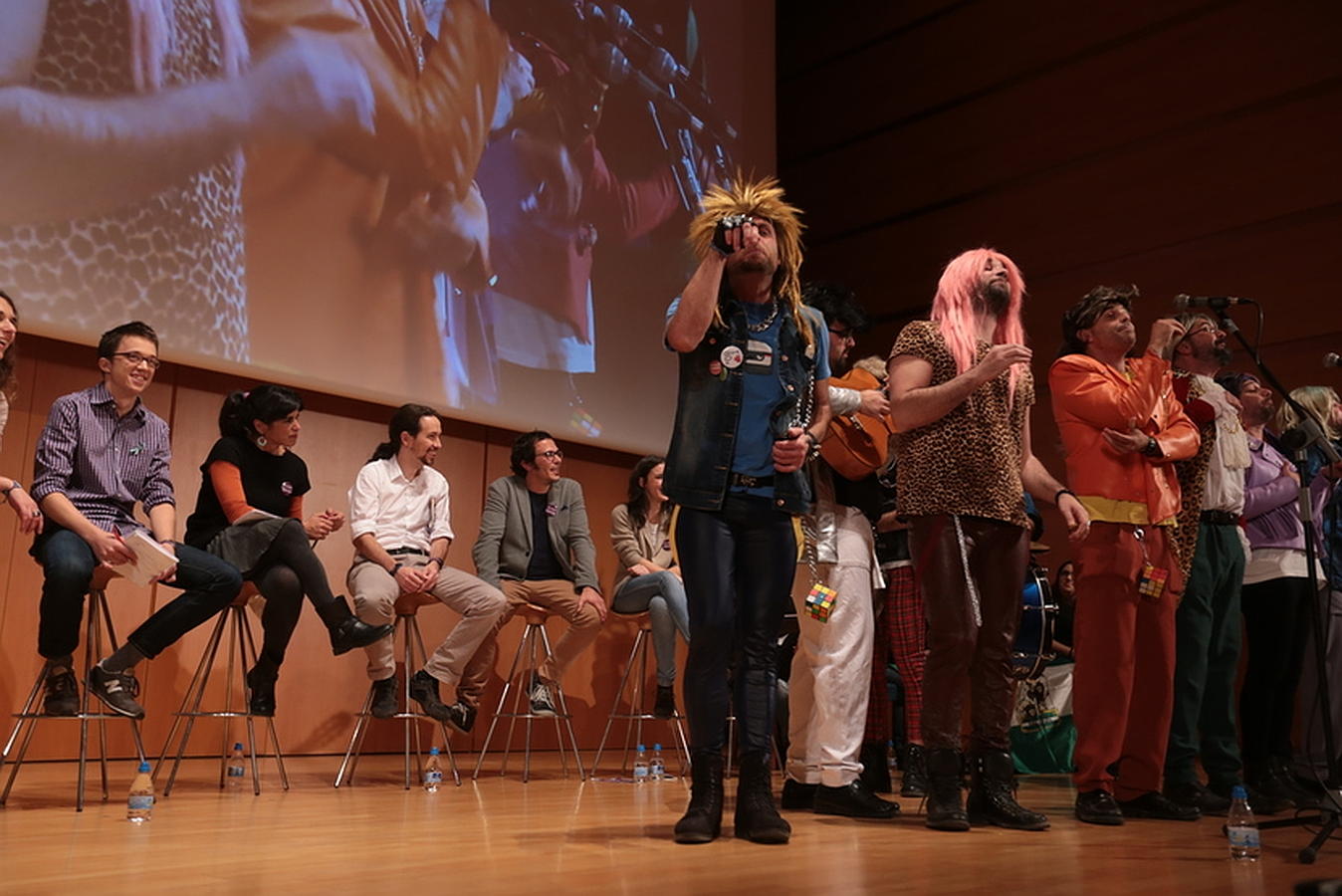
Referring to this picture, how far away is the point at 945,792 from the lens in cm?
270

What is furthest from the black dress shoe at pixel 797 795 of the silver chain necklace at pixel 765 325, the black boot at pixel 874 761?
the silver chain necklace at pixel 765 325

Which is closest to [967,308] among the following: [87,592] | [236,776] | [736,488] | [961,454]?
[961,454]

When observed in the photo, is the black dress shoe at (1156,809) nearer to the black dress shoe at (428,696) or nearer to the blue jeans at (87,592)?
the black dress shoe at (428,696)

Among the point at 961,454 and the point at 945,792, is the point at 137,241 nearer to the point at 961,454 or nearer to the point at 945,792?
the point at 961,454

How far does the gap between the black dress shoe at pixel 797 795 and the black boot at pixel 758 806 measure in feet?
2.54

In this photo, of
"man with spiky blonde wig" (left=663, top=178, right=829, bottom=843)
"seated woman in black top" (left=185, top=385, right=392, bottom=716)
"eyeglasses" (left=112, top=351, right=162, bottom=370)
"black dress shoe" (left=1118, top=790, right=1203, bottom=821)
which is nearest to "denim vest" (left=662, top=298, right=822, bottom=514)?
"man with spiky blonde wig" (left=663, top=178, right=829, bottom=843)

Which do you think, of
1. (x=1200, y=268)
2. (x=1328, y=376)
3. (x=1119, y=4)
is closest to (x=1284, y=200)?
(x=1200, y=268)

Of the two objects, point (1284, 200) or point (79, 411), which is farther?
point (1284, 200)

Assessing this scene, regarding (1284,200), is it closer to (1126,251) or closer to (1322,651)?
(1126,251)

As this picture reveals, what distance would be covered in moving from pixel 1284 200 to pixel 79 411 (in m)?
5.67

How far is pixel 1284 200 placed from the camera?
5.76 m

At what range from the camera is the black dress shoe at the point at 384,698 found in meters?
4.21

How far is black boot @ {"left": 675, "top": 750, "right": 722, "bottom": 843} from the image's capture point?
232 centimetres

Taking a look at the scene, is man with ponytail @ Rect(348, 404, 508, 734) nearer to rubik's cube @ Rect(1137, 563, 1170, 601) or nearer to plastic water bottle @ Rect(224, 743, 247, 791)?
plastic water bottle @ Rect(224, 743, 247, 791)
